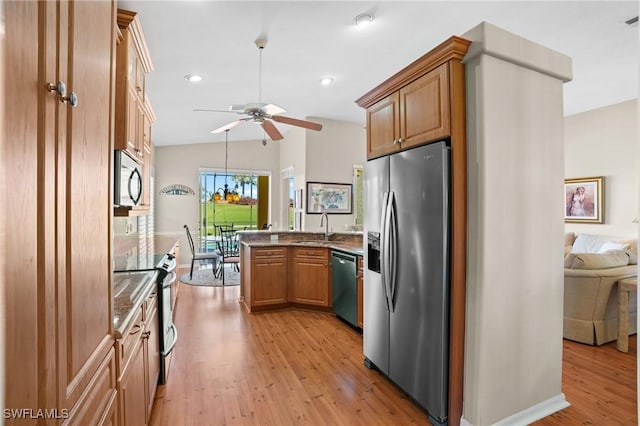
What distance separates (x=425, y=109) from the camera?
7.06 ft

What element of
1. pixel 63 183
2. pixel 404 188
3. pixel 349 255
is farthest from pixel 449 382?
pixel 63 183

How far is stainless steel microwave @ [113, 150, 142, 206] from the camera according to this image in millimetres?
1835

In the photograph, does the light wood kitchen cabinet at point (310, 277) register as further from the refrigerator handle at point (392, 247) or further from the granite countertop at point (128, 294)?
the granite countertop at point (128, 294)

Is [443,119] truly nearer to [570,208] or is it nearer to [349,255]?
[349,255]

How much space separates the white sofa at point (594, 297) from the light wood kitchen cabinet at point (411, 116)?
2.52 meters

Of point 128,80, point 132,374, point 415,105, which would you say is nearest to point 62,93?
point 132,374

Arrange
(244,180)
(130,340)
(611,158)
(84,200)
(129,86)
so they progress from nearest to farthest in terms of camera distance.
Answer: (84,200), (130,340), (129,86), (611,158), (244,180)

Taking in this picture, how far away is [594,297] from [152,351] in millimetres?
4038

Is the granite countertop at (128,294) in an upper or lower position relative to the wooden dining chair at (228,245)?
upper

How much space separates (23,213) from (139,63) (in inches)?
89.8

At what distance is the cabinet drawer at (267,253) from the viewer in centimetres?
430

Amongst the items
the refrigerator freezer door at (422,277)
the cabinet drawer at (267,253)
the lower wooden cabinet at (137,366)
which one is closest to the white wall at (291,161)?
the cabinet drawer at (267,253)

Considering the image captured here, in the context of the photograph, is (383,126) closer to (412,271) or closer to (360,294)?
(412,271)

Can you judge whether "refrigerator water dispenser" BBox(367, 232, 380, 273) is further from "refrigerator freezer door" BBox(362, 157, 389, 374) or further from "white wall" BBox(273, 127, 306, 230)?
"white wall" BBox(273, 127, 306, 230)
